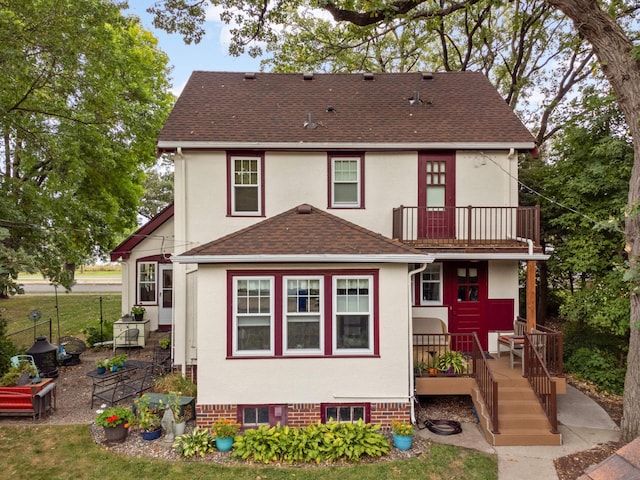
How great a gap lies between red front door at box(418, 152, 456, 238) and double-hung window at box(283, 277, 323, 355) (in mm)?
4350

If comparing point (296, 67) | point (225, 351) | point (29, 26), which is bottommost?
point (225, 351)

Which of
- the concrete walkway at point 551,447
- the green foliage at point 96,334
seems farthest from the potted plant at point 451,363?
the green foliage at point 96,334

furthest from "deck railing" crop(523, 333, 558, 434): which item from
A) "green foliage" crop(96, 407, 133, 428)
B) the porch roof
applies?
"green foliage" crop(96, 407, 133, 428)

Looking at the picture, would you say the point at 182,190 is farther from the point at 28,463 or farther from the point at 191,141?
the point at 28,463

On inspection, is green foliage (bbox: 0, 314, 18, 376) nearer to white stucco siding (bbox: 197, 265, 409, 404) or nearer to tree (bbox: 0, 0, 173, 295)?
tree (bbox: 0, 0, 173, 295)

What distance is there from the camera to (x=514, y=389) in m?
8.39

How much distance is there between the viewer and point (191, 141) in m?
10.4

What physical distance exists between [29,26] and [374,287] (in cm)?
1405

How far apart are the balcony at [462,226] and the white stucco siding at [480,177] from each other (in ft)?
1.25

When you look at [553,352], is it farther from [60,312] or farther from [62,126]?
[60,312]

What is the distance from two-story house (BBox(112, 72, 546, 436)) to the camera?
809 centimetres

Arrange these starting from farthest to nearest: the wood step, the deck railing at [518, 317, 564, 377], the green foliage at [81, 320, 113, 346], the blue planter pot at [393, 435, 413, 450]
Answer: the green foliage at [81, 320, 113, 346] → the deck railing at [518, 317, 564, 377] → the wood step → the blue planter pot at [393, 435, 413, 450]

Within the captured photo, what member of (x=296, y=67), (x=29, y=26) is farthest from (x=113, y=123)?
(x=296, y=67)

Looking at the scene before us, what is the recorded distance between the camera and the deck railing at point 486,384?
7523 millimetres
